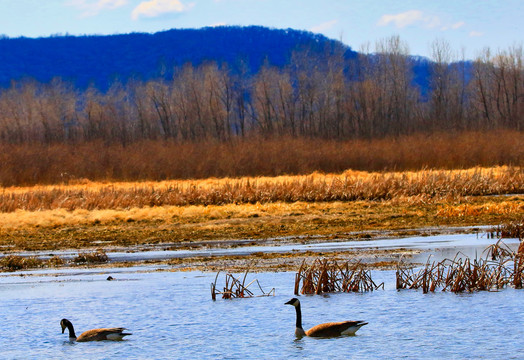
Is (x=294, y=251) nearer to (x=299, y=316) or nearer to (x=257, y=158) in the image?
(x=299, y=316)

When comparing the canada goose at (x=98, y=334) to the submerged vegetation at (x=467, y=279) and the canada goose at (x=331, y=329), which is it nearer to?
the canada goose at (x=331, y=329)

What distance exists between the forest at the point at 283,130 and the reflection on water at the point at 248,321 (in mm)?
35566

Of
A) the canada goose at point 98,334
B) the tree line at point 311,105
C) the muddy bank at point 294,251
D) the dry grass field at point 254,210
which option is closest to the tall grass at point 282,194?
the dry grass field at point 254,210

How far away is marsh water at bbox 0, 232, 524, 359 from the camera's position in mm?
12156

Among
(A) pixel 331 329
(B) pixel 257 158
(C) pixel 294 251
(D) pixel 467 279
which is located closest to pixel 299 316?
(A) pixel 331 329

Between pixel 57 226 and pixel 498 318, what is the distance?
23.9 m

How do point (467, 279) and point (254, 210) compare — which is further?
point (254, 210)

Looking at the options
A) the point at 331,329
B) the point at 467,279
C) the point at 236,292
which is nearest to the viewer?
the point at 331,329

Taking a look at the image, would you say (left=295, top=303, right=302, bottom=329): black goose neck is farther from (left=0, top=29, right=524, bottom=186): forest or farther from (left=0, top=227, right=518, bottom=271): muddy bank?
(left=0, top=29, right=524, bottom=186): forest

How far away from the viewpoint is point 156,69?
627 ft

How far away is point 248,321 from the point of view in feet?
46.5

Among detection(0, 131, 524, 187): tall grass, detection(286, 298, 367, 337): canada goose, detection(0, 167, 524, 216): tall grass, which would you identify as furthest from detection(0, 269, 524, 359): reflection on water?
detection(0, 131, 524, 187): tall grass

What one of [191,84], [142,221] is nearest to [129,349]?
[142,221]

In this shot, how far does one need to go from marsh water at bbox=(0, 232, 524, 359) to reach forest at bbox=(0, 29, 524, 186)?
3560cm
